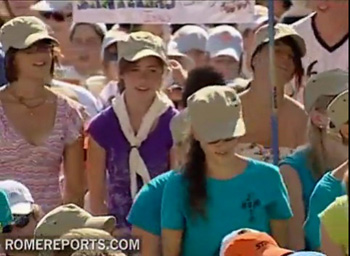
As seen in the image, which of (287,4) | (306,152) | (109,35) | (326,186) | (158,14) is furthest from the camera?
(287,4)

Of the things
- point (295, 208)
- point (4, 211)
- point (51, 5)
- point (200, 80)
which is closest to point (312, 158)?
point (295, 208)

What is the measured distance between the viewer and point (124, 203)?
504 cm

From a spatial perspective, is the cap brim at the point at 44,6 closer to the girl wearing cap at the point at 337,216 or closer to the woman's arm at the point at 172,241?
the woman's arm at the point at 172,241

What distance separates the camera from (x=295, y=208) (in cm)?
459

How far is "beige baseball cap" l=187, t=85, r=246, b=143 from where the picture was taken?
4293mm

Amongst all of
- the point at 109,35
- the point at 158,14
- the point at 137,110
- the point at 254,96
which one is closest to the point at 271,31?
the point at 254,96

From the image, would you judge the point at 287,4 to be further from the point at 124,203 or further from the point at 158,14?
the point at 124,203

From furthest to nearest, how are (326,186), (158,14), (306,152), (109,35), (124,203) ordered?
(109,35) < (158,14) < (124,203) < (306,152) < (326,186)

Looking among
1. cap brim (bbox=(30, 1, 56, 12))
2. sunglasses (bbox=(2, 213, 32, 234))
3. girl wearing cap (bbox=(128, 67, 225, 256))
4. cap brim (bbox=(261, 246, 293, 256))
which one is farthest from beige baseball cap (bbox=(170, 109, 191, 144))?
cap brim (bbox=(30, 1, 56, 12))

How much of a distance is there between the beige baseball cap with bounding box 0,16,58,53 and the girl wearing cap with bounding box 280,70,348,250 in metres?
1.01

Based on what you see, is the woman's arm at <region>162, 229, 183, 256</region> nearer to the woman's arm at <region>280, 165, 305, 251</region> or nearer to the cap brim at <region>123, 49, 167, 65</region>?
the woman's arm at <region>280, 165, 305, 251</region>

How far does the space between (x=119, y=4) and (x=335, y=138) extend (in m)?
2.06

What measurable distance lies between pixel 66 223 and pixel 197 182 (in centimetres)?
62

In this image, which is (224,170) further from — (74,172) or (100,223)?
(74,172)
